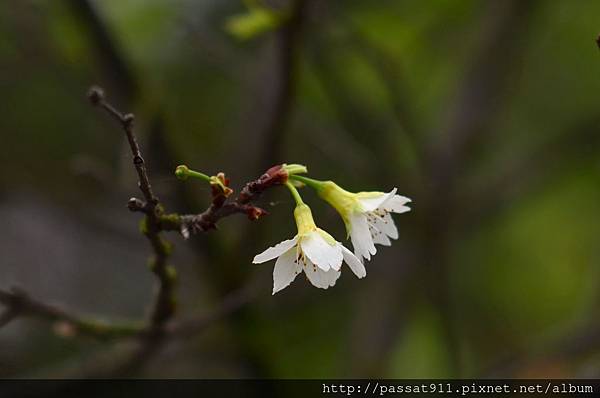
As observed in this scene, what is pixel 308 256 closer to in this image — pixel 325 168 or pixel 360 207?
pixel 360 207

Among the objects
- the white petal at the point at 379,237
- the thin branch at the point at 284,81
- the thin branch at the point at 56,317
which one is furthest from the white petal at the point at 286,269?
the thin branch at the point at 284,81

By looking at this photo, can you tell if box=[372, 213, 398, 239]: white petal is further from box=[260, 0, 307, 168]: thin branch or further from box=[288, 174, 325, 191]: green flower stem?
box=[260, 0, 307, 168]: thin branch

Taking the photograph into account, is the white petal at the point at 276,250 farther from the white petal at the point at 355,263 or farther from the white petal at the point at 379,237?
the white petal at the point at 379,237

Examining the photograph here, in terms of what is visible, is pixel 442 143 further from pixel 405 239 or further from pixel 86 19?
pixel 86 19

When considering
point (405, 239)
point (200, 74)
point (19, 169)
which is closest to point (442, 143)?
point (405, 239)

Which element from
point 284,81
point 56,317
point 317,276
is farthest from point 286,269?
point 284,81

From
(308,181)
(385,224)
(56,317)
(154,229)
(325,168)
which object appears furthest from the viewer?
(325,168)

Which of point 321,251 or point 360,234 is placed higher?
point 360,234
